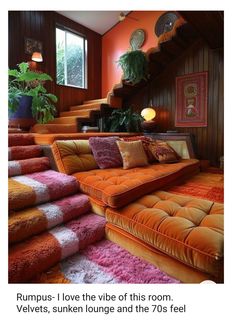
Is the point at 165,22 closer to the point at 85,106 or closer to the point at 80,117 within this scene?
the point at 85,106

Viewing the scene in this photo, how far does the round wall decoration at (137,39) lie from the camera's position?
12.5 feet

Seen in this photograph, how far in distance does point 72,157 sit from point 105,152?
0.33 meters

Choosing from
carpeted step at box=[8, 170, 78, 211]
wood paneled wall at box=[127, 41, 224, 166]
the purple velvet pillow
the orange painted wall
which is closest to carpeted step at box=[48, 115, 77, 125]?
wood paneled wall at box=[127, 41, 224, 166]

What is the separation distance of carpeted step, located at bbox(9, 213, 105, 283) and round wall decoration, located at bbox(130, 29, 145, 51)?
347cm

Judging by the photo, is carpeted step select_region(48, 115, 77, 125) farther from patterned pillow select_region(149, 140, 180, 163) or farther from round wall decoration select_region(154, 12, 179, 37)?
round wall decoration select_region(154, 12, 179, 37)

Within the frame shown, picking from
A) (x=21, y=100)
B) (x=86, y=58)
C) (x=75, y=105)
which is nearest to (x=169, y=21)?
(x=86, y=58)

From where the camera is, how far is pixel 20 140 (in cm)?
196

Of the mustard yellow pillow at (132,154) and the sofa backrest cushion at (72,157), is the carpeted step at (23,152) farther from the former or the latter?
the mustard yellow pillow at (132,154)

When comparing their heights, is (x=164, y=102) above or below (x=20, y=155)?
above

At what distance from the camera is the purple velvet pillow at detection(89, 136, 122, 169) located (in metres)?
1.93

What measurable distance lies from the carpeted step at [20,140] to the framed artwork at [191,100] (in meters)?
2.24

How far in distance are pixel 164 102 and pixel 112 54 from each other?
153cm
